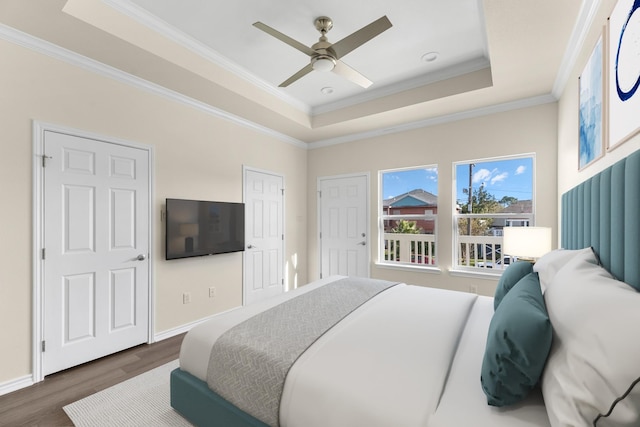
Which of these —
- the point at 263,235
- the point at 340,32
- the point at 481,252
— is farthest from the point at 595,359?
the point at 263,235

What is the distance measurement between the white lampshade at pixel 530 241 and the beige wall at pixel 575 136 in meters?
0.48

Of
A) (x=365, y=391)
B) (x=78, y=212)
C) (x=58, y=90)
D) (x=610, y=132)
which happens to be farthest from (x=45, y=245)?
(x=610, y=132)

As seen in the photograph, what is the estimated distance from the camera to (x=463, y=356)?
1376mm

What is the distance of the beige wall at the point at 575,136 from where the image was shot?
5.20 ft

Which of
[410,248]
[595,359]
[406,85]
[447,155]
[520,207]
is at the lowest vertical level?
[410,248]

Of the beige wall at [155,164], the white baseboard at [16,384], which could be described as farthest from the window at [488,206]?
the white baseboard at [16,384]

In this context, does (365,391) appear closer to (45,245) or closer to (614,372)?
(614,372)

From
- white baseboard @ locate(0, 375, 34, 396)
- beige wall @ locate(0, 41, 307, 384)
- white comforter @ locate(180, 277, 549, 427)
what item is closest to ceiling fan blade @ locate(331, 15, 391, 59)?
white comforter @ locate(180, 277, 549, 427)

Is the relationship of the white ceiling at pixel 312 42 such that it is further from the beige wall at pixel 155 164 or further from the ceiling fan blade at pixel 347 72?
the ceiling fan blade at pixel 347 72

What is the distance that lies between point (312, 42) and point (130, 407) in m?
3.29

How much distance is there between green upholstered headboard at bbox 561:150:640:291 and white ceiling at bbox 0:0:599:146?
1.31 meters

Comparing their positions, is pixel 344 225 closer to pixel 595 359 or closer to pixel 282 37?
pixel 282 37

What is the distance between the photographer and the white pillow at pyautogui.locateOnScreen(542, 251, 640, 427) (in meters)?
0.69

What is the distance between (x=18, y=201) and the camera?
86.6 inches
